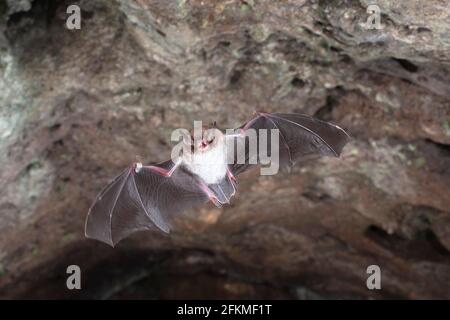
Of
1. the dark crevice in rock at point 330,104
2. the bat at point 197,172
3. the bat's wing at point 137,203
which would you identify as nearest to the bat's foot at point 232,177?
the bat at point 197,172

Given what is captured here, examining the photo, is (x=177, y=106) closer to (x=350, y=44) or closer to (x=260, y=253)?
(x=350, y=44)

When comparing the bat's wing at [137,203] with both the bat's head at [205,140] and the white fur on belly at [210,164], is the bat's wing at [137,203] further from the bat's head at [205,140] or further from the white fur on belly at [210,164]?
the bat's head at [205,140]

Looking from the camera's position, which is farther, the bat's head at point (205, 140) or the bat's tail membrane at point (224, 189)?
the bat's tail membrane at point (224, 189)

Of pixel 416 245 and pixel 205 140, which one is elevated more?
pixel 205 140

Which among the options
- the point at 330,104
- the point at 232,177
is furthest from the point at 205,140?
the point at 330,104

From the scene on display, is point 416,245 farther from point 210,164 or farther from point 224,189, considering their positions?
point 210,164

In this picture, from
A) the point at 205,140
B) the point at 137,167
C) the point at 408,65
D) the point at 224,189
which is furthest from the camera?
the point at 224,189
